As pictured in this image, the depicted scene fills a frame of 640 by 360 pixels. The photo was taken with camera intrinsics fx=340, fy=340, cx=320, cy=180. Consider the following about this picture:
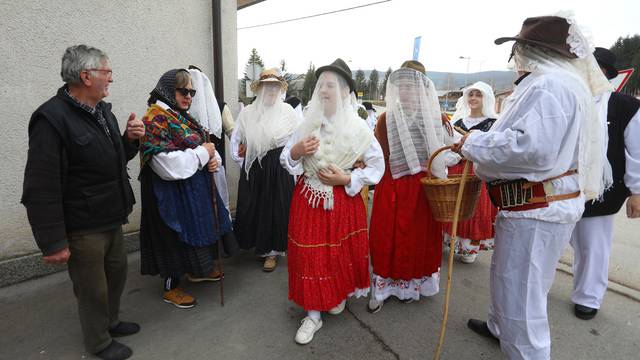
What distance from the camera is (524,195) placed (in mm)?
1896

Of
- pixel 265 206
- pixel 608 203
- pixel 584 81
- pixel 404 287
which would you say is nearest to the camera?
pixel 584 81

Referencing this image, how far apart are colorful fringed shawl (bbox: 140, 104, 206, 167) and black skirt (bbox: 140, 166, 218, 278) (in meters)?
0.35

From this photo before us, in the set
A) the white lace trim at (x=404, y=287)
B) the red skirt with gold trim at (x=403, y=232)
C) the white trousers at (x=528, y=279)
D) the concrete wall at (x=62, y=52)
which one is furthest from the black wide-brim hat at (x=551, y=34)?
the concrete wall at (x=62, y=52)

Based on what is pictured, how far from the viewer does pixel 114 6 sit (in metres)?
3.53

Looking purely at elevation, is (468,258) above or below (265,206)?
below

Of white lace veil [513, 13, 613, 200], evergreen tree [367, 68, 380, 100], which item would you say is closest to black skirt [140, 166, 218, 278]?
white lace veil [513, 13, 613, 200]

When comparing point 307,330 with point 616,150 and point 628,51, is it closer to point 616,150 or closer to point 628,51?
point 616,150

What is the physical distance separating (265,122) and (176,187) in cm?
123

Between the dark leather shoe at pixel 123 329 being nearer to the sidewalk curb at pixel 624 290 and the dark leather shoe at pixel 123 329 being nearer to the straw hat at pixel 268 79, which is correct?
the straw hat at pixel 268 79

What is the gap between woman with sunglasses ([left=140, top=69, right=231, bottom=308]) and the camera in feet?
8.15

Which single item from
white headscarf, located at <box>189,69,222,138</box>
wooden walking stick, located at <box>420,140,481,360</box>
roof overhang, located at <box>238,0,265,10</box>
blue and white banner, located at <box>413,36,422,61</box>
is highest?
roof overhang, located at <box>238,0,265,10</box>

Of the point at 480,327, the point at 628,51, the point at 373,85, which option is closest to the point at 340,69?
the point at 480,327

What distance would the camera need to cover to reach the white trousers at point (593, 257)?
2.82 meters

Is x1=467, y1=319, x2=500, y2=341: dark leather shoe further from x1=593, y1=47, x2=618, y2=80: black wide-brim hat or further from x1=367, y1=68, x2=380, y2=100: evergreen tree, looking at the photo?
x1=367, y1=68, x2=380, y2=100: evergreen tree
